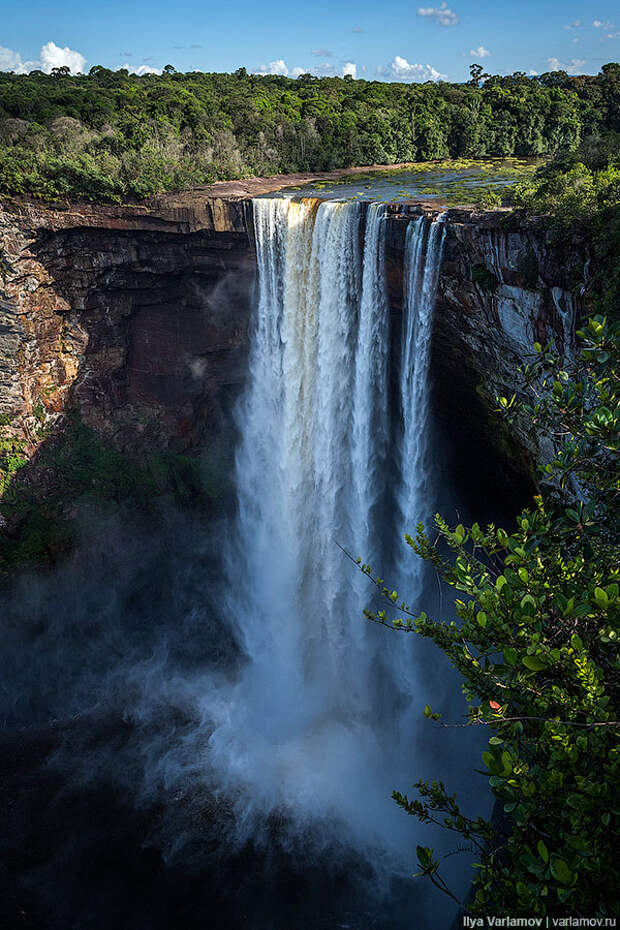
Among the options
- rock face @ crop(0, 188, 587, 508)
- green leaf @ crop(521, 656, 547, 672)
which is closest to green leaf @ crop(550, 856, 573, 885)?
green leaf @ crop(521, 656, 547, 672)

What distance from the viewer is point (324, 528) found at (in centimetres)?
1920

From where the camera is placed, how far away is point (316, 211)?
17.5 metres

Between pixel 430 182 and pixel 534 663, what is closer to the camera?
pixel 534 663

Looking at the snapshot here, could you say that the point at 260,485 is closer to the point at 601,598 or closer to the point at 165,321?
the point at 165,321

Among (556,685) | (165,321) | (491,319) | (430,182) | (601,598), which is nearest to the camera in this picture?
(601,598)

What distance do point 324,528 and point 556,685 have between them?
45.9 ft

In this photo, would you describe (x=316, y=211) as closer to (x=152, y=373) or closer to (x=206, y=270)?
(x=206, y=270)

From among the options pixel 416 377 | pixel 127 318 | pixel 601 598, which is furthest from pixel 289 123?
pixel 601 598

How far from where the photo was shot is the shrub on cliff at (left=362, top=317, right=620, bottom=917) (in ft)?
15.3

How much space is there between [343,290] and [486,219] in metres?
4.71

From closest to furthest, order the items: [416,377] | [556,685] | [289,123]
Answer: [556,685] → [416,377] → [289,123]

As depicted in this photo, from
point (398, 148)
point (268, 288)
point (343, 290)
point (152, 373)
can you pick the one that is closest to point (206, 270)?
point (268, 288)

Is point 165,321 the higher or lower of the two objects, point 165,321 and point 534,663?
the higher

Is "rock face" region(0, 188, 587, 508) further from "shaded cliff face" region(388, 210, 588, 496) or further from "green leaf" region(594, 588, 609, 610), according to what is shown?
"green leaf" region(594, 588, 609, 610)
